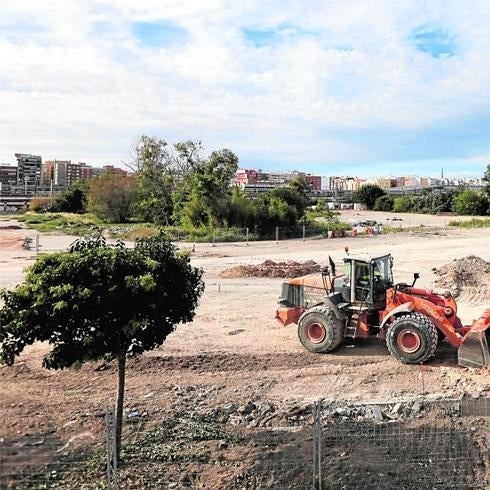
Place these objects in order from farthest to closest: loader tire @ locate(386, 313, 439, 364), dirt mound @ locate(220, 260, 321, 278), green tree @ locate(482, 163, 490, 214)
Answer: green tree @ locate(482, 163, 490, 214) < dirt mound @ locate(220, 260, 321, 278) < loader tire @ locate(386, 313, 439, 364)

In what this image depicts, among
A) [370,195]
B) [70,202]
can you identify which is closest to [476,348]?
[70,202]

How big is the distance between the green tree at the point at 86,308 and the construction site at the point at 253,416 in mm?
960

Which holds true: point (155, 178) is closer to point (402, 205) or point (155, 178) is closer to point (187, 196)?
point (187, 196)

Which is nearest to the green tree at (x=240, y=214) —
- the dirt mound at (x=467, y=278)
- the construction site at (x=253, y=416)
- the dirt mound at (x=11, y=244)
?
the dirt mound at (x=11, y=244)

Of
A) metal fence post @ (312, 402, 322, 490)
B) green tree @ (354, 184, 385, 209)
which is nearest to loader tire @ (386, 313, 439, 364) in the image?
metal fence post @ (312, 402, 322, 490)

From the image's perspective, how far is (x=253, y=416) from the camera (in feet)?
31.9

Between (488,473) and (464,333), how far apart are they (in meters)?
5.29

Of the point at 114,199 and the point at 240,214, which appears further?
the point at 114,199

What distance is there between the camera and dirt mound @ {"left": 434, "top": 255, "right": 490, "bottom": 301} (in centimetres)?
2252

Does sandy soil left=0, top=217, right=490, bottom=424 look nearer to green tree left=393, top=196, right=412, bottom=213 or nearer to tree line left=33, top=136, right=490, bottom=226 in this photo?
tree line left=33, top=136, right=490, bottom=226

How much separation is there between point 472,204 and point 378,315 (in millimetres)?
79210

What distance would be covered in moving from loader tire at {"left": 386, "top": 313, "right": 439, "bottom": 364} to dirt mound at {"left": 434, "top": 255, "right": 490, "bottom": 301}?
1016 centimetres

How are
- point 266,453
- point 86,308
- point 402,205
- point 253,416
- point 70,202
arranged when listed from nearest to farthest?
point 86,308
point 266,453
point 253,416
point 70,202
point 402,205

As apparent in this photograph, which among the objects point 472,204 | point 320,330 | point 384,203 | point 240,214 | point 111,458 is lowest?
point 111,458
